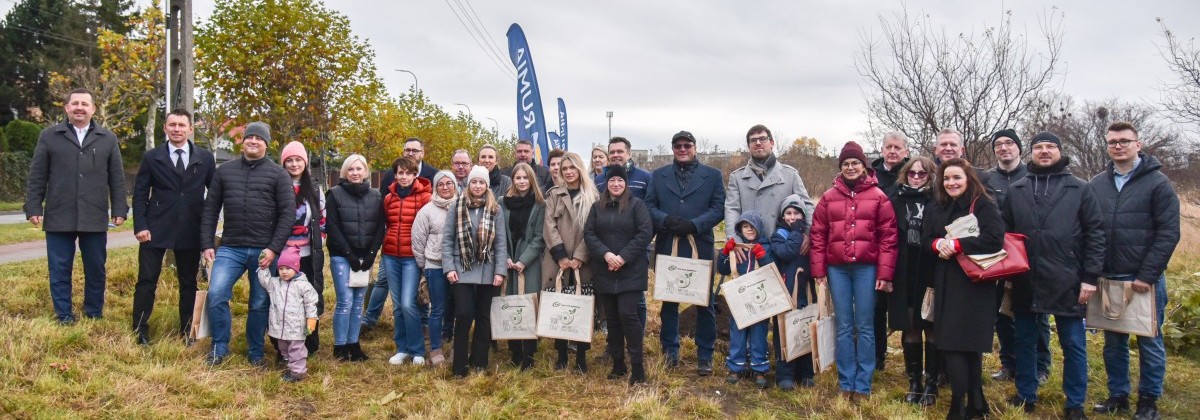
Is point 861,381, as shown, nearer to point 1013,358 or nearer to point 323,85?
point 1013,358

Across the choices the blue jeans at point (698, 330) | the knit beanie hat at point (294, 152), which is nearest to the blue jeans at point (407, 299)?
the knit beanie hat at point (294, 152)

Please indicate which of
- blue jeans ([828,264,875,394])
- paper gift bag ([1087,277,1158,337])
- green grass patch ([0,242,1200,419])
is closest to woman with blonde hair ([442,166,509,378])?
green grass patch ([0,242,1200,419])

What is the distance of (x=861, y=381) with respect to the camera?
198 inches

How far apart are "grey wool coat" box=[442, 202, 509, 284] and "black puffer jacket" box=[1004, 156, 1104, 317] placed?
3746mm

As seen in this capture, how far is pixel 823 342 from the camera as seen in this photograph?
16.5 ft

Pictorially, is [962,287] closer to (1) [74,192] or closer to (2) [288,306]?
(2) [288,306]

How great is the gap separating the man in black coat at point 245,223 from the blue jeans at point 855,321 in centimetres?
412

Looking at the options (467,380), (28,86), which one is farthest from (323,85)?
(28,86)

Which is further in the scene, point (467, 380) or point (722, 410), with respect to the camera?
point (467, 380)

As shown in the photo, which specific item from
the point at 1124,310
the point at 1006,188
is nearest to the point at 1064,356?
the point at 1124,310

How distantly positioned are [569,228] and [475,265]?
81 centimetres

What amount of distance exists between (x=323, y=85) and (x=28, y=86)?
3727cm

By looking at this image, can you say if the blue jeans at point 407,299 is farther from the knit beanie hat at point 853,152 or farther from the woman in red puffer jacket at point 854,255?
the knit beanie hat at point 853,152

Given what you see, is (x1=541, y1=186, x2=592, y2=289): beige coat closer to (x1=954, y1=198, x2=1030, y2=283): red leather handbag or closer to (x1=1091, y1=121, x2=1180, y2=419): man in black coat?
(x1=954, y1=198, x2=1030, y2=283): red leather handbag
